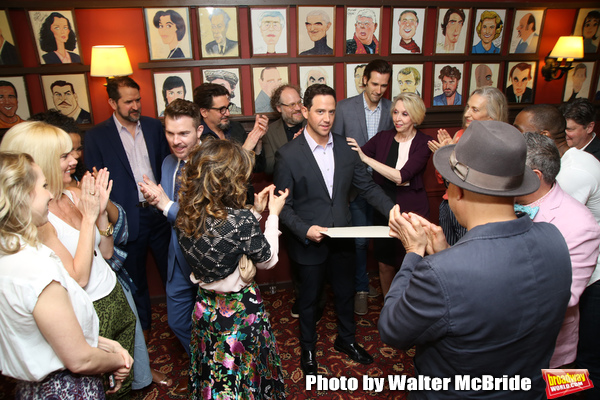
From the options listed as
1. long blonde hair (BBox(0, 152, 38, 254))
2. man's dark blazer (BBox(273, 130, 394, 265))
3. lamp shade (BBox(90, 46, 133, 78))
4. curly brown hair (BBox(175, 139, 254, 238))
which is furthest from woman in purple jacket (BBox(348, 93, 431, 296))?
long blonde hair (BBox(0, 152, 38, 254))

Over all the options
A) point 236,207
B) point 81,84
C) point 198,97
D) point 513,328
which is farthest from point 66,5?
point 513,328

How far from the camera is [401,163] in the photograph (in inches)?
141

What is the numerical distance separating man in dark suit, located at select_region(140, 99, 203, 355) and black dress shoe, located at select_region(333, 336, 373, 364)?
1.33 metres

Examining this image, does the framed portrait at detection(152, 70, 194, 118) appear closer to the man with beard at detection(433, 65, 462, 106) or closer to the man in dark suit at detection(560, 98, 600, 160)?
the man with beard at detection(433, 65, 462, 106)

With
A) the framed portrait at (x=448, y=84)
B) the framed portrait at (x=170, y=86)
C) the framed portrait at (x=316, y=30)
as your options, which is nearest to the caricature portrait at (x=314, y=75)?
the framed portrait at (x=316, y=30)

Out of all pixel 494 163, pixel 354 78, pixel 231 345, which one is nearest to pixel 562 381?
pixel 494 163

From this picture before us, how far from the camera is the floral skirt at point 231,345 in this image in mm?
2094

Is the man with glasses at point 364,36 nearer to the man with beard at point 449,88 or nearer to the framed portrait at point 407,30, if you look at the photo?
the framed portrait at point 407,30

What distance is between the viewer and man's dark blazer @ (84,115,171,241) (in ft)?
11.1

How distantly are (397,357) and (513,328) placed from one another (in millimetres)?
2150

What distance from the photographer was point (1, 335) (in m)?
1.43

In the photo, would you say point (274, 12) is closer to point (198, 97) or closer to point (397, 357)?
point (198, 97)

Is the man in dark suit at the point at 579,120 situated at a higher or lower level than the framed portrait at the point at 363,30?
lower

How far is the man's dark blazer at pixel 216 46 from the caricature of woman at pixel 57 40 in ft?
4.13
